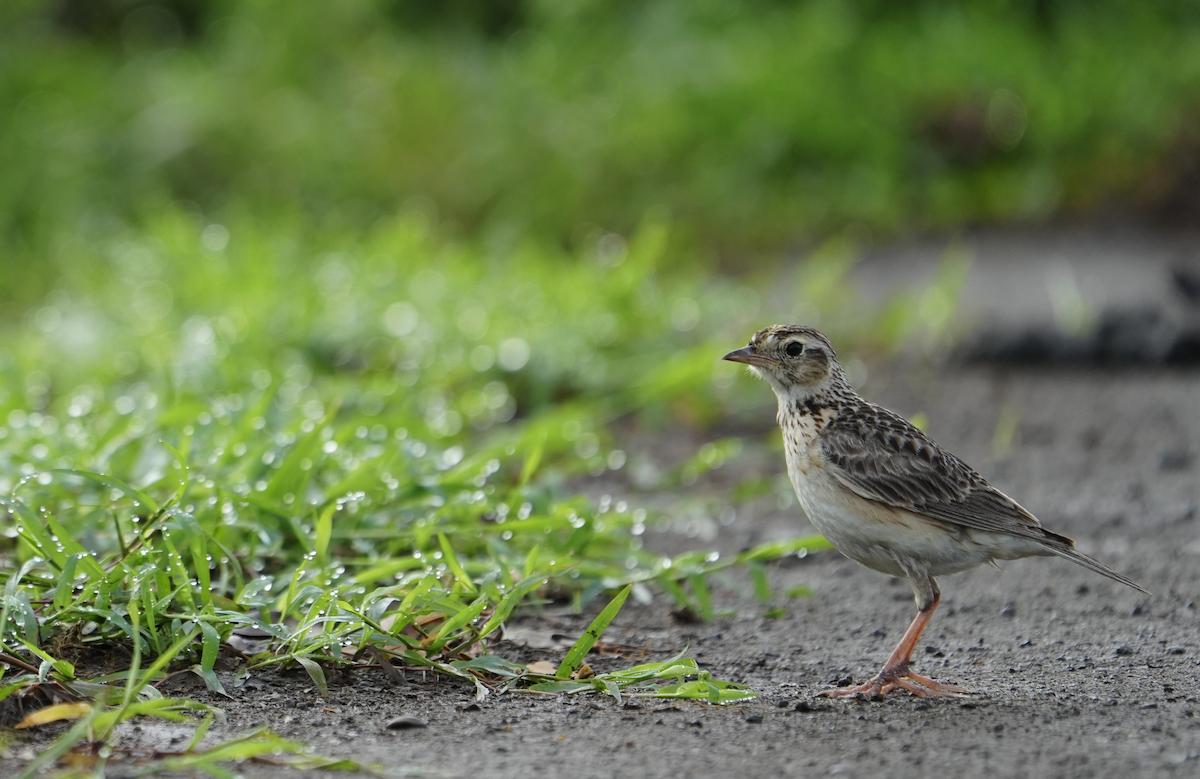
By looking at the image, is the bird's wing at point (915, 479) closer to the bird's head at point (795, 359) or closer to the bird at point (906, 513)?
the bird at point (906, 513)

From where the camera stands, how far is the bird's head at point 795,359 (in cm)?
376

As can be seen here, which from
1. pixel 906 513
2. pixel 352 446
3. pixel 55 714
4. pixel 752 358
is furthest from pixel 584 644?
pixel 352 446

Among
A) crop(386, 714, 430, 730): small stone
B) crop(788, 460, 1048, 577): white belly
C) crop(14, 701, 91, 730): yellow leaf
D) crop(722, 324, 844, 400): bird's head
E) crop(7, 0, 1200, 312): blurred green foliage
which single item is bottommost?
crop(386, 714, 430, 730): small stone

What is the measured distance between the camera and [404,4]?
46.0 ft

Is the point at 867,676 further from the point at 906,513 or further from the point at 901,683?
the point at 906,513

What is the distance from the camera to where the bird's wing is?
339 centimetres

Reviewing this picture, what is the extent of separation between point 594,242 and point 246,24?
243 inches

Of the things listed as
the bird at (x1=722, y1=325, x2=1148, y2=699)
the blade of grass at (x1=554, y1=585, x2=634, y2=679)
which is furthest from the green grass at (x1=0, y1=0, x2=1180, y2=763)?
the bird at (x1=722, y1=325, x2=1148, y2=699)

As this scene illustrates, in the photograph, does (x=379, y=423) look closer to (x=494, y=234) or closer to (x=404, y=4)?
(x=494, y=234)

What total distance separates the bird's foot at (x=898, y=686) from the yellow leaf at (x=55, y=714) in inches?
66.0

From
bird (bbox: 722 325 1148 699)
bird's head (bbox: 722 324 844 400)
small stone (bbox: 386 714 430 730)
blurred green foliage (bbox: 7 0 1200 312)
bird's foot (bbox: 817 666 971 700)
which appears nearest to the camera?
small stone (bbox: 386 714 430 730)

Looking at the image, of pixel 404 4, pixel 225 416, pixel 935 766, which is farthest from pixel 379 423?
pixel 404 4

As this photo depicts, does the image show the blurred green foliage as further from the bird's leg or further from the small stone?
the small stone

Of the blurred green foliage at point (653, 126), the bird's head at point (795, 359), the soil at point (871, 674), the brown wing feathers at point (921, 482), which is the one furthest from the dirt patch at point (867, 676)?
the blurred green foliage at point (653, 126)
